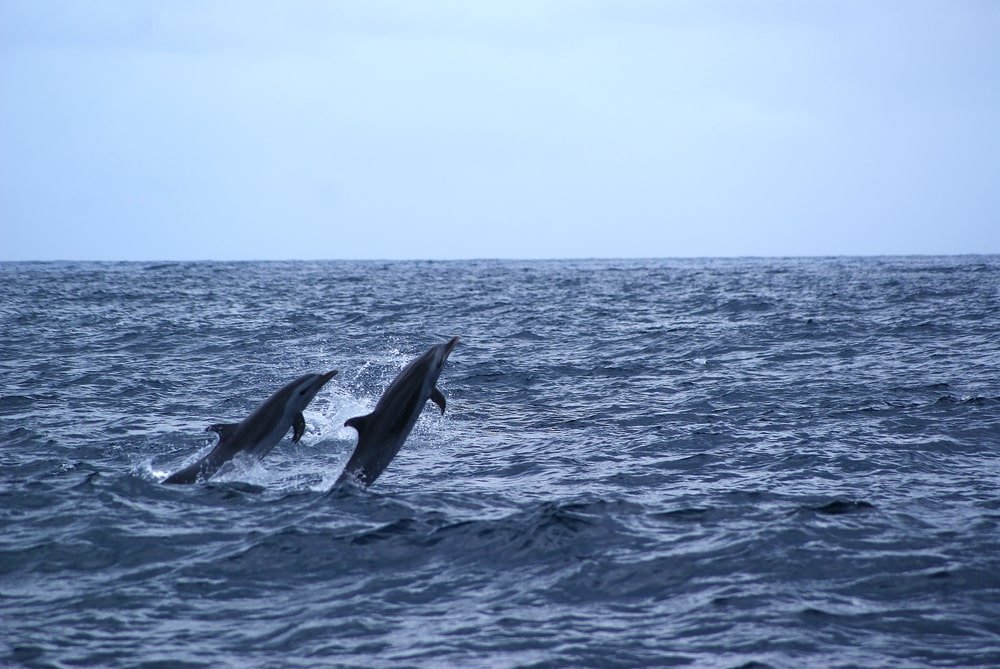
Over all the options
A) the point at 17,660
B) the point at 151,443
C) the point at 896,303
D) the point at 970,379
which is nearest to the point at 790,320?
the point at 896,303

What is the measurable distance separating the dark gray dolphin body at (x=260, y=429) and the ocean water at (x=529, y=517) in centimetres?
31

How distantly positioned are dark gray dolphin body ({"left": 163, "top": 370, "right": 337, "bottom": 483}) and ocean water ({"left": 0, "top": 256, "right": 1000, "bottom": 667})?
305 mm

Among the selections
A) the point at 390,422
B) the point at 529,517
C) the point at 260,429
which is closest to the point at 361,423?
the point at 390,422

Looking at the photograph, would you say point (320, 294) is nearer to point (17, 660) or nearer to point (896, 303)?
point (896, 303)

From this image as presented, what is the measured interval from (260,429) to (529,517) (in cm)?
415

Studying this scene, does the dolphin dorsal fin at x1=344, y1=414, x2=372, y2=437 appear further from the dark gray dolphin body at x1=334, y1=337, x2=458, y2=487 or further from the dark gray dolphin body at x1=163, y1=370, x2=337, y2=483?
the dark gray dolphin body at x1=163, y1=370, x2=337, y2=483

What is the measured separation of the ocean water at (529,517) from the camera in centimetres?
848

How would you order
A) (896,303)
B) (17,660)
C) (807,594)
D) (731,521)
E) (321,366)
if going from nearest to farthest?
(17,660), (807,594), (731,521), (321,366), (896,303)

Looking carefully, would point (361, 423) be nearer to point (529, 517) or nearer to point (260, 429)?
point (260, 429)

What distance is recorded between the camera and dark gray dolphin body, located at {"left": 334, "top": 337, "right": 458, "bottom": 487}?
13.4m

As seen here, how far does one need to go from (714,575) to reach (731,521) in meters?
1.88

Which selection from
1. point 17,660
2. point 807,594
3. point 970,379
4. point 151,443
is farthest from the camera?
point 970,379

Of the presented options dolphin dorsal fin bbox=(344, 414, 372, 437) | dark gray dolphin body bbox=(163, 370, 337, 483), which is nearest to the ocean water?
dark gray dolphin body bbox=(163, 370, 337, 483)

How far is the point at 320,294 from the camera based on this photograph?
5409 centimetres
